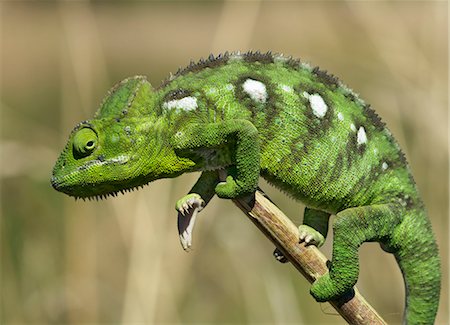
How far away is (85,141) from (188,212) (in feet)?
1.02

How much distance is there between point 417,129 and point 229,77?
60.8 inches

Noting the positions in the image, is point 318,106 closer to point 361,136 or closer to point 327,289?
point 361,136

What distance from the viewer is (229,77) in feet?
6.64

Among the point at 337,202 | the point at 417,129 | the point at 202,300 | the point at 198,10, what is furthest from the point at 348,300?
the point at 198,10

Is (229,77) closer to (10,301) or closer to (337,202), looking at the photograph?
(337,202)

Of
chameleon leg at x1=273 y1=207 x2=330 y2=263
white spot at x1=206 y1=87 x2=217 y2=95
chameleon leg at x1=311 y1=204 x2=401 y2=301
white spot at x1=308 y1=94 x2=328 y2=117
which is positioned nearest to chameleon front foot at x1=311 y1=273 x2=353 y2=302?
chameleon leg at x1=311 y1=204 x2=401 y2=301

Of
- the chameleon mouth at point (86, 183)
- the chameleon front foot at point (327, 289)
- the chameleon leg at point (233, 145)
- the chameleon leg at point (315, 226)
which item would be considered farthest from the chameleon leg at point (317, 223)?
the chameleon mouth at point (86, 183)

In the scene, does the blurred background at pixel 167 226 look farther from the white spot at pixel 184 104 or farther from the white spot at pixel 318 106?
the white spot at pixel 184 104

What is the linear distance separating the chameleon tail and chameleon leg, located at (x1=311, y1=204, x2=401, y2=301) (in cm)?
9

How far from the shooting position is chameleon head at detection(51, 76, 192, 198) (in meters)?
1.96

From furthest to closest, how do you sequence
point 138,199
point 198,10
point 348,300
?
1. point 198,10
2. point 138,199
3. point 348,300

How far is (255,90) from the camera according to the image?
2.01m

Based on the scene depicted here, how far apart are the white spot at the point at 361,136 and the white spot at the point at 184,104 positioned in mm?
429

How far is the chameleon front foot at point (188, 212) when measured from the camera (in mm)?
1999
